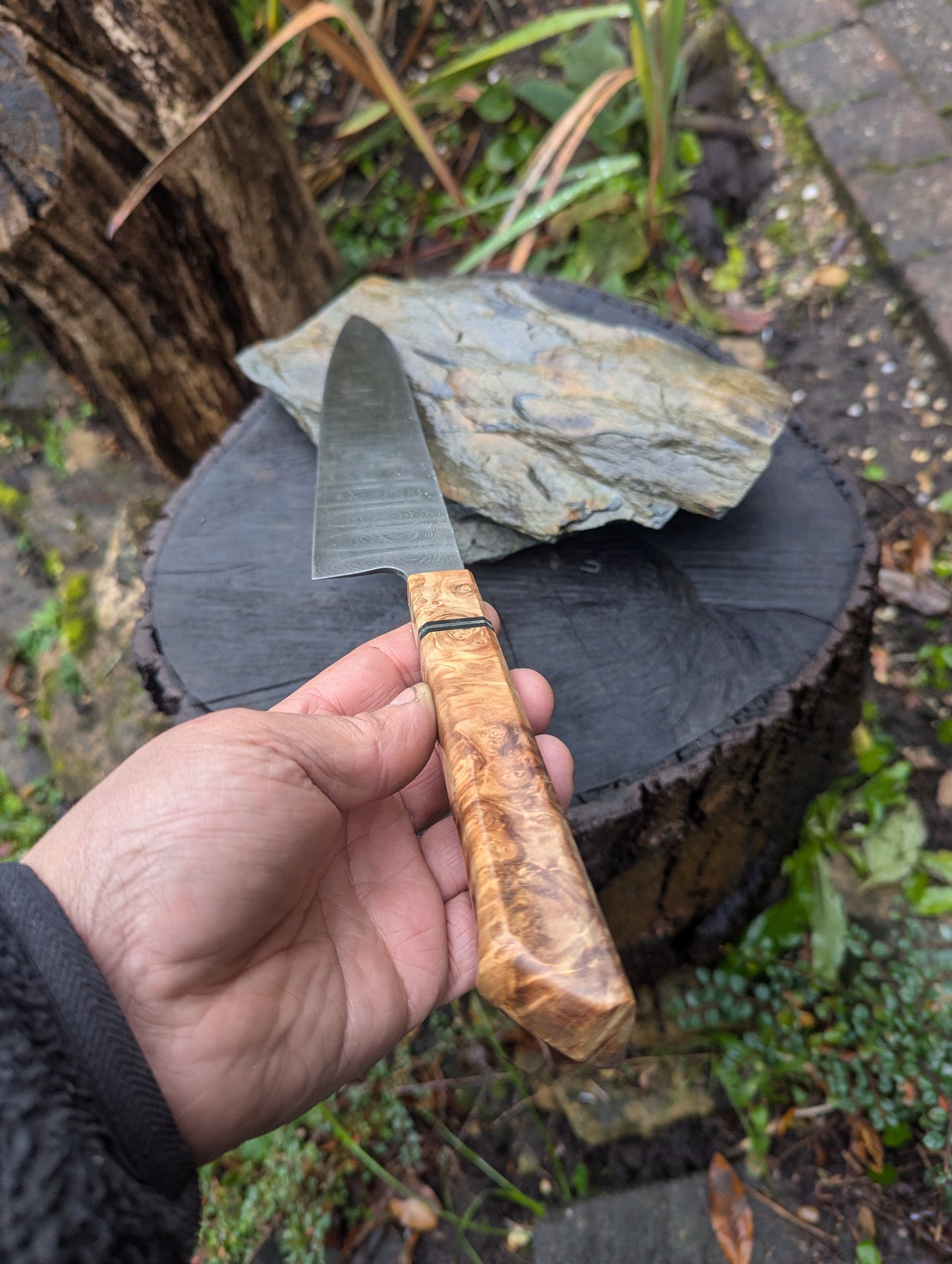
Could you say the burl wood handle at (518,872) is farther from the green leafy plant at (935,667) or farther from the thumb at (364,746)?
the green leafy plant at (935,667)

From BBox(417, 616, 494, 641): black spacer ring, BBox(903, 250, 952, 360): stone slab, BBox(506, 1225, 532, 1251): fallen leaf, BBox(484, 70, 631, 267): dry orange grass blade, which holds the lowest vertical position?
BBox(506, 1225, 532, 1251): fallen leaf

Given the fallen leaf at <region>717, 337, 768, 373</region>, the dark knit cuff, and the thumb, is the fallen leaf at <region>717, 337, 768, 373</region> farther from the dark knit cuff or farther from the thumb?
the dark knit cuff

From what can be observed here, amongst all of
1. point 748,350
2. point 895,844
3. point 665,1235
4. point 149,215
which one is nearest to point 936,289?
point 748,350

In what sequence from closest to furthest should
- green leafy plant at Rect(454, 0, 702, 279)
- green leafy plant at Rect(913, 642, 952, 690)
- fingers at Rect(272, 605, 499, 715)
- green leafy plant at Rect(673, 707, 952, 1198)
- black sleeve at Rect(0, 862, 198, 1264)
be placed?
black sleeve at Rect(0, 862, 198, 1264)
fingers at Rect(272, 605, 499, 715)
green leafy plant at Rect(673, 707, 952, 1198)
green leafy plant at Rect(913, 642, 952, 690)
green leafy plant at Rect(454, 0, 702, 279)

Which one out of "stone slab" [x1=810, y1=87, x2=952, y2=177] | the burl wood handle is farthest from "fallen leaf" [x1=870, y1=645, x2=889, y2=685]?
"stone slab" [x1=810, y1=87, x2=952, y2=177]

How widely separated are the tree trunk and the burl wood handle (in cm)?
177

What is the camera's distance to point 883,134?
3.21 m

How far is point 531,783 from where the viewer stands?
1059mm

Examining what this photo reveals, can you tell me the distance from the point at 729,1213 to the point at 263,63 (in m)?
2.97

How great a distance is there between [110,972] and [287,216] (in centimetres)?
249

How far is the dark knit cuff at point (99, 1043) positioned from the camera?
97cm

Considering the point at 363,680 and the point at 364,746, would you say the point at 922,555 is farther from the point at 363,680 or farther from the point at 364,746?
the point at 364,746

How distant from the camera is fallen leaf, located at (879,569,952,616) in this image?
2439 mm

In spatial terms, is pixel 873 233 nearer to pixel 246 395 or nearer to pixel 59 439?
pixel 246 395
